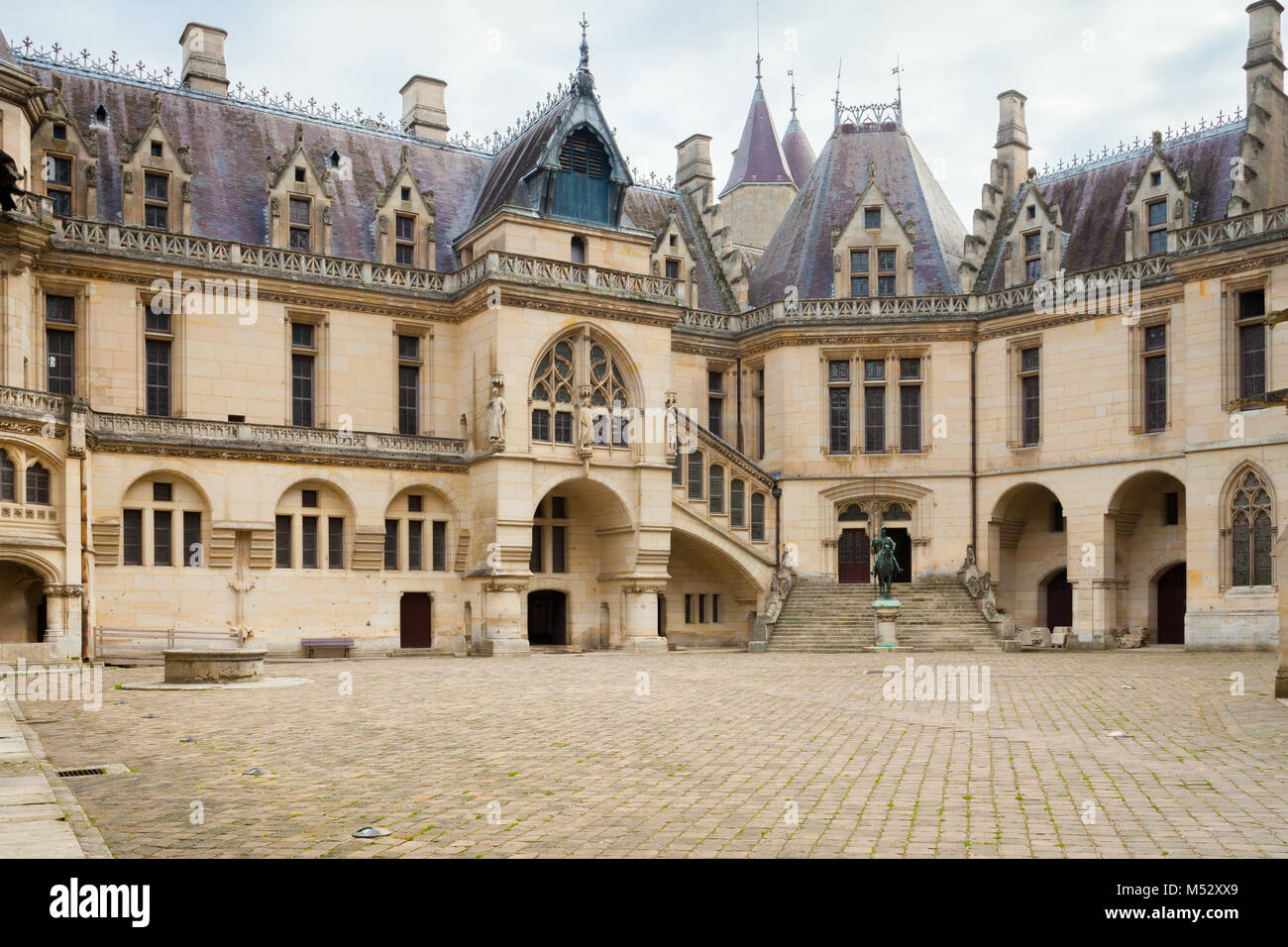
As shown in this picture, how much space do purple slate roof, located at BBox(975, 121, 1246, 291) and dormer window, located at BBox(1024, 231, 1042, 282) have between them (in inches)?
36.2

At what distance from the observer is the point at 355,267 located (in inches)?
1601

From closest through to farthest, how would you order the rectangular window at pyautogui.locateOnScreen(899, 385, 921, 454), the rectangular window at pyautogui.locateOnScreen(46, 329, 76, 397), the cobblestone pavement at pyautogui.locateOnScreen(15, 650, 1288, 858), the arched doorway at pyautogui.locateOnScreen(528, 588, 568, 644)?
the cobblestone pavement at pyautogui.locateOnScreen(15, 650, 1288, 858) < the rectangular window at pyautogui.locateOnScreen(46, 329, 76, 397) < the arched doorway at pyautogui.locateOnScreen(528, 588, 568, 644) < the rectangular window at pyautogui.locateOnScreen(899, 385, 921, 454)

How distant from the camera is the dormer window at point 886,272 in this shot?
155 feet

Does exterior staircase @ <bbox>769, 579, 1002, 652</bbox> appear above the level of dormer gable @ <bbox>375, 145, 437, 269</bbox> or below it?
below

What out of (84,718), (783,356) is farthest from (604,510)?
(84,718)

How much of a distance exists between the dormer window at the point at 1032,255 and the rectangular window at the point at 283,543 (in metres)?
27.2

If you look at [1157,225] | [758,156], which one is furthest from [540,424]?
[758,156]

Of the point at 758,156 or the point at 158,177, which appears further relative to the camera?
the point at 758,156

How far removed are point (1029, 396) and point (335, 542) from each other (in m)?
24.5

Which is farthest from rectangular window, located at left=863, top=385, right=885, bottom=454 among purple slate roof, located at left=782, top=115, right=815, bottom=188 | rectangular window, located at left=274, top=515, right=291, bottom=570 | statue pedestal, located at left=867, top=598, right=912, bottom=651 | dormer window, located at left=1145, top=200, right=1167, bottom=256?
purple slate roof, located at left=782, top=115, right=815, bottom=188

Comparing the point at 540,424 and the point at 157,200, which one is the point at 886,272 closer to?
the point at 540,424

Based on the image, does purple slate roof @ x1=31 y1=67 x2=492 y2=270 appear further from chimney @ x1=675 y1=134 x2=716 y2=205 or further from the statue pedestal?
the statue pedestal

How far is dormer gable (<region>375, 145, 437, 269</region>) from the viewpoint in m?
42.4

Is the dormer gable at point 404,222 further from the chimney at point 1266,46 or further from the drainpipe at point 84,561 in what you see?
the chimney at point 1266,46
